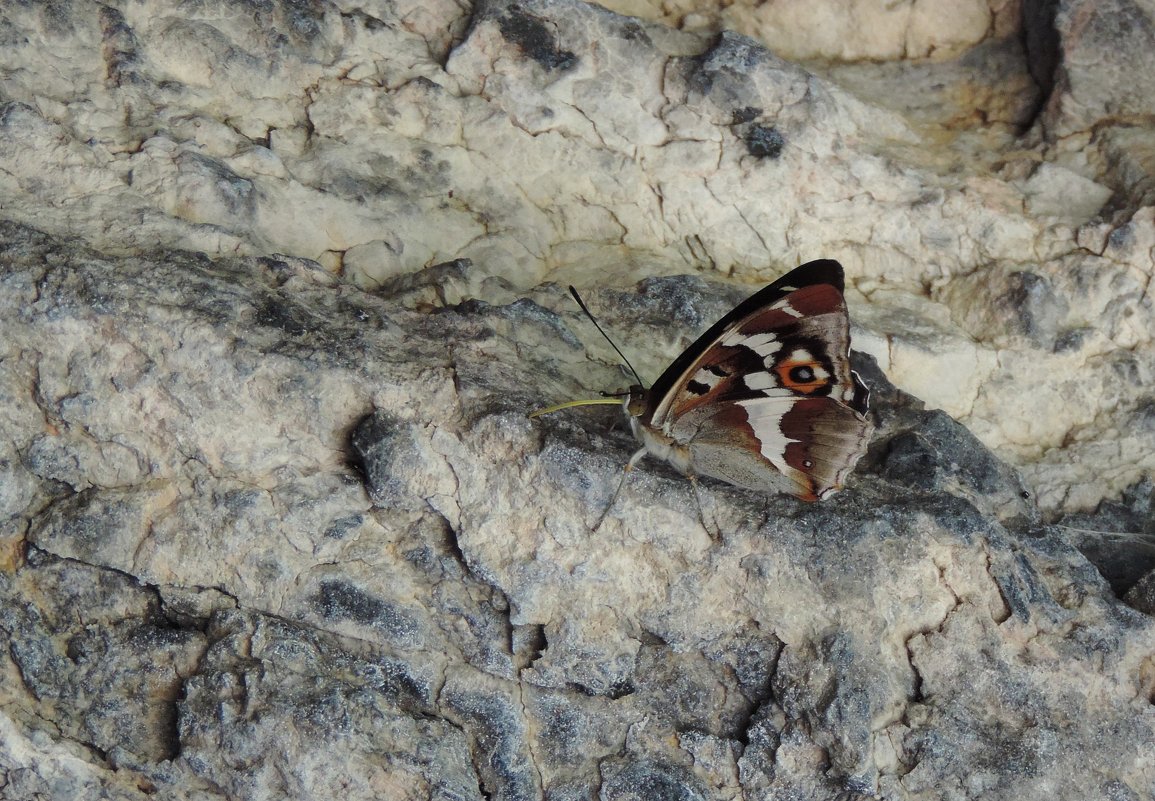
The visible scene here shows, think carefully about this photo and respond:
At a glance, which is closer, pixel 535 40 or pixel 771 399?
pixel 771 399

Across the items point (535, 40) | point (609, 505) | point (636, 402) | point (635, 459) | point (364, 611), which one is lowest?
point (364, 611)

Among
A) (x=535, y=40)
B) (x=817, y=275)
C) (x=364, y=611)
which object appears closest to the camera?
(x=817, y=275)

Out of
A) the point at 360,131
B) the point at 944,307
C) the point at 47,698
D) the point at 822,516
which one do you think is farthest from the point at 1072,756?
the point at 360,131

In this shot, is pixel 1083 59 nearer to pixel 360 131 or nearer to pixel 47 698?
pixel 360 131

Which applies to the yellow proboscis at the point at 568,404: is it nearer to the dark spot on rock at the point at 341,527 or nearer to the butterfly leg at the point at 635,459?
the butterfly leg at the point at 635,459

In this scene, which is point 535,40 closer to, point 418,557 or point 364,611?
point 418,557

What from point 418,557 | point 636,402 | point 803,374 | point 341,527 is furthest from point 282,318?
point 803,374

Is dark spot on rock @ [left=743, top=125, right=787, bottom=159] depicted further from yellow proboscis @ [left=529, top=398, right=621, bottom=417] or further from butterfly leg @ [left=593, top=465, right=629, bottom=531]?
butterfly leg @ [left=593, top=465, right=629, bottom=531]

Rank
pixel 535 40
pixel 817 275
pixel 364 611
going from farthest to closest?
pixel 535 40
pixel 364 611
pixel 817 275

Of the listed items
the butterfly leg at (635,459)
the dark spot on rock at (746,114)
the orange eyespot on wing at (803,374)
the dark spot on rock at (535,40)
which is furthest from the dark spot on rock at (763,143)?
the butterfly leg at (635,459)
